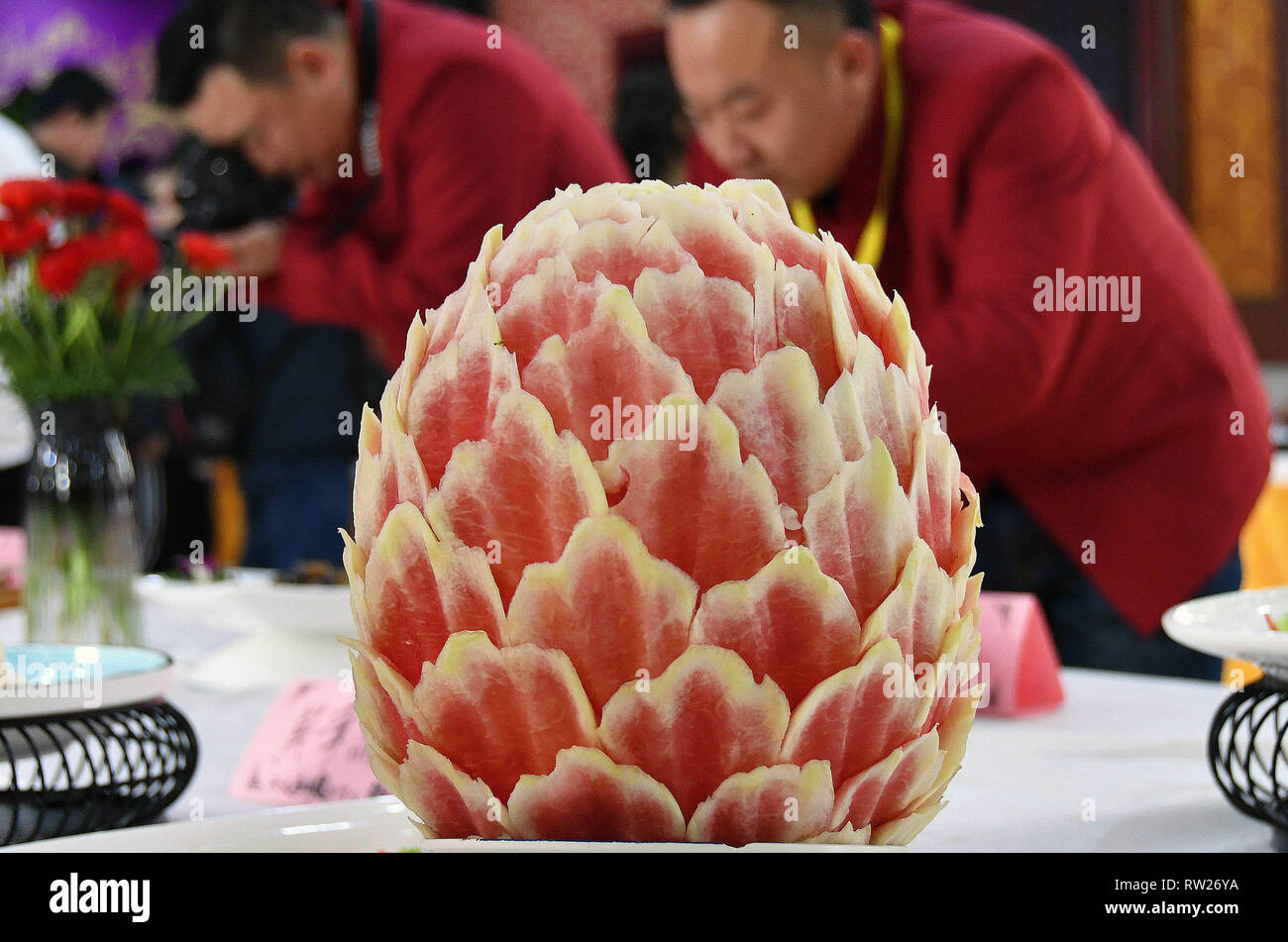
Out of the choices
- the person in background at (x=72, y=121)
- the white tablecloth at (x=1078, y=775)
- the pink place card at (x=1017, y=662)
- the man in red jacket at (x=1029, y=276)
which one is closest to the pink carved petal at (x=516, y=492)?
the white tablecloth at (x=1078, y=775)

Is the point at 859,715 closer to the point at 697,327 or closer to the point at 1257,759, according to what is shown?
the point at 697,327

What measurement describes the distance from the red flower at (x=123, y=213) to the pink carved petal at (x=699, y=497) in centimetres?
80

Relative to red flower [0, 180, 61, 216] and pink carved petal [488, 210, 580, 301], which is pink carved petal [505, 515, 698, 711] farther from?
red flower [0, 180, 61, 216]

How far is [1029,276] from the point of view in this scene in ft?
4.24

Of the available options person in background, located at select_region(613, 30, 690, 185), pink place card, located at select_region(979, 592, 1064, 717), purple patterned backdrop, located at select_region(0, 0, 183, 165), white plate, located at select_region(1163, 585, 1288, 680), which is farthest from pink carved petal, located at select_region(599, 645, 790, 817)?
purple patterned backdrop, located at select_region(0, 0, 183, 165)

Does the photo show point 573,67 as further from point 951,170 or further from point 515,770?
point 515,770

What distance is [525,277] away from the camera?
227 millimetres

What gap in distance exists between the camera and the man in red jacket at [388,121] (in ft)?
5.56

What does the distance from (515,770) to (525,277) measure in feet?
0.28

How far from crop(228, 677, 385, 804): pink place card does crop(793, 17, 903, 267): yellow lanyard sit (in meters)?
0.88

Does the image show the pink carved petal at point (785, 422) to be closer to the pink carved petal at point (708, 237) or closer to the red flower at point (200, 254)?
the pink carved petal at point (708, 237)

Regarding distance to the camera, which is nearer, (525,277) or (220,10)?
(525,277)

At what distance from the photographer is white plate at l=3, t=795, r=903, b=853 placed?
0.23m
